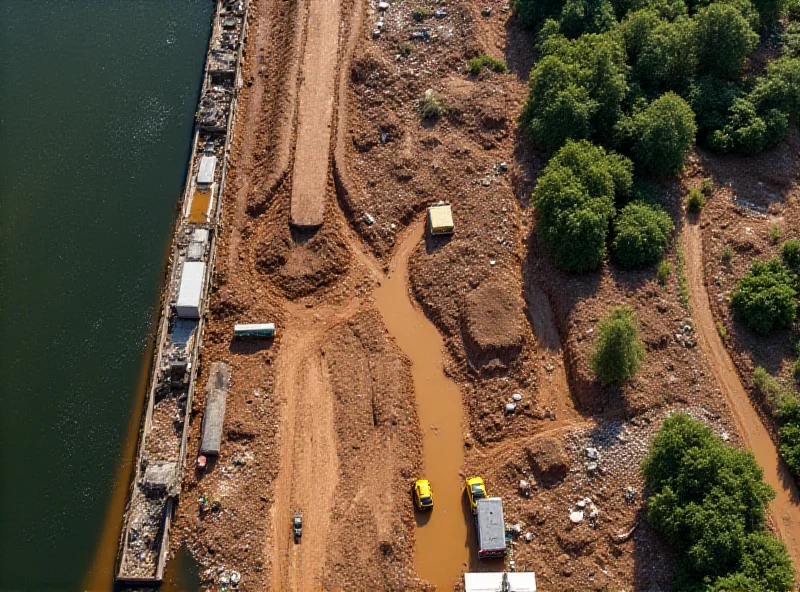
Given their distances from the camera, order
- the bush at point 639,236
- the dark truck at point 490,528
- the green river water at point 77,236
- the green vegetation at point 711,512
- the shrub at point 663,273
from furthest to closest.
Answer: the shrub at point 663,273
the bush at point 639,236
the green river water at point 77,236
the dark truck at point 490,528
the green vegetation at point 711,512

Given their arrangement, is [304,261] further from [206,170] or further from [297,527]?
[297,527]

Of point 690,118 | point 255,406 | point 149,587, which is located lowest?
point 149,587

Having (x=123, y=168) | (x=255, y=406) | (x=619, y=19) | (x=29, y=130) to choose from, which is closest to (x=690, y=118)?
(x=619, y=19)

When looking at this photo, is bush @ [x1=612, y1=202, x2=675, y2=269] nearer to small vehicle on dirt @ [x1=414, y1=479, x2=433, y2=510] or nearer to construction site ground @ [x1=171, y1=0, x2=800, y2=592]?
construction site ground @ [x1=171, y1=0, x2=800, y2=592]

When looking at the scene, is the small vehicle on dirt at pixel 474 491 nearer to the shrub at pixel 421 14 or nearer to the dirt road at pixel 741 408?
the dirt road at pixel 741 408

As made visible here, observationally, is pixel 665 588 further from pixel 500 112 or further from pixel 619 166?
pixel 500 112

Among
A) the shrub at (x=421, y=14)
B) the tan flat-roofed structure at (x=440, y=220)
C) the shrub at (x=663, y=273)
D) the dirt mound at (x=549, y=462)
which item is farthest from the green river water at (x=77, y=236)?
the shrub at (x=663, y=273)

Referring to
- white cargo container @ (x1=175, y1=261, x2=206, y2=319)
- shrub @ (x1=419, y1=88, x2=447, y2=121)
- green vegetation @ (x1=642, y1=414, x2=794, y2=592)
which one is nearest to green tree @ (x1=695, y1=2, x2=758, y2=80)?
shrub @ (x1=419, y1=88, x2=447, y2=121)
